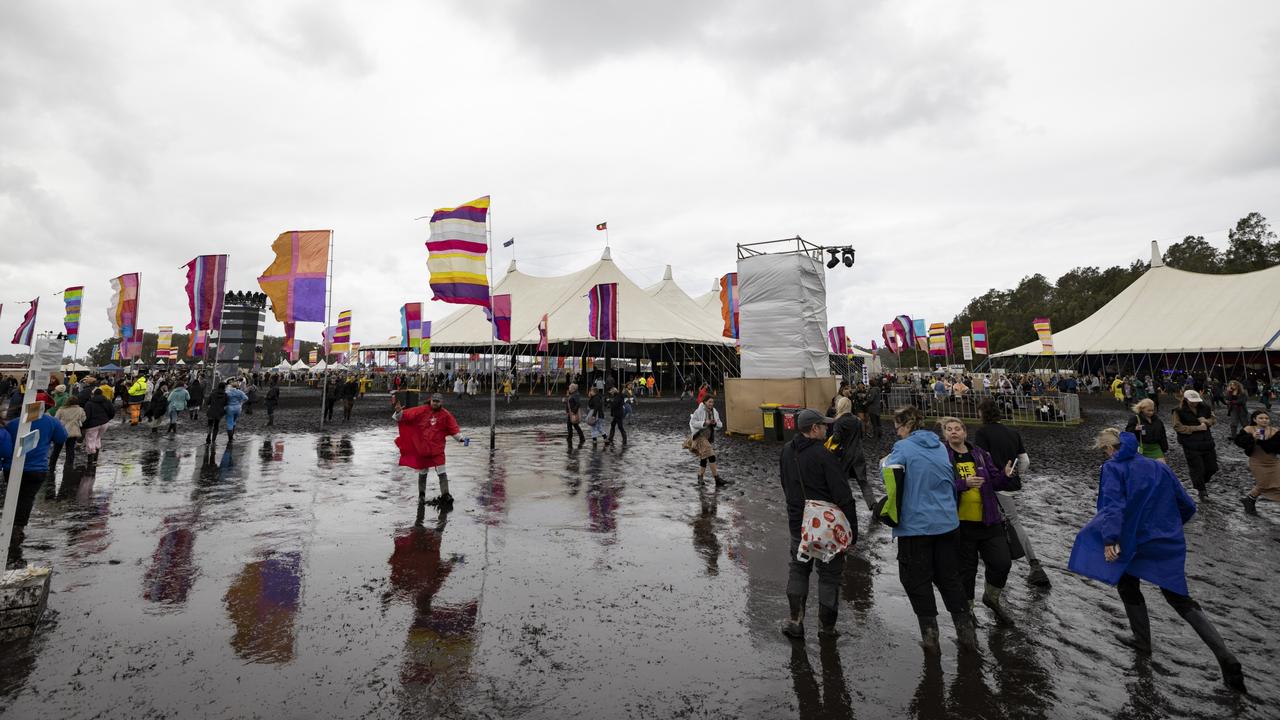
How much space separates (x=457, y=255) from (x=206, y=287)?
40.0 ft

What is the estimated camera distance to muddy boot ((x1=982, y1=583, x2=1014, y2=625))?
4000mm

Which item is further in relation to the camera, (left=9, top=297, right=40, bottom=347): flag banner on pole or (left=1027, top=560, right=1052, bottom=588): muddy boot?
(left=9, top=297, right=40, bottom=347): flag banner on pole

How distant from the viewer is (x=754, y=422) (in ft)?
47.6

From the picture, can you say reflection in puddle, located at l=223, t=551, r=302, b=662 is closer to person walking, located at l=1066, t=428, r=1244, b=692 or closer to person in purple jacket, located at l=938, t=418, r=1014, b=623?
person in purple jacket, located at l=938, t=418, r=1014, b=623

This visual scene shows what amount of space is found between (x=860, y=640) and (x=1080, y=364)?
1810 inches

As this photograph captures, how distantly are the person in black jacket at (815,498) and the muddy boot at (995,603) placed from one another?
3.82 feet

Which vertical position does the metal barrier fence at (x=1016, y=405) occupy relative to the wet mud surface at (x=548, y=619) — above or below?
above

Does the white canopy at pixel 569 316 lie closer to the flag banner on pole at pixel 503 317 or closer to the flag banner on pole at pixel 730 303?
the flag banner on pole at pixel 730 303

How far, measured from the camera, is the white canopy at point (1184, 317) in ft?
92.6

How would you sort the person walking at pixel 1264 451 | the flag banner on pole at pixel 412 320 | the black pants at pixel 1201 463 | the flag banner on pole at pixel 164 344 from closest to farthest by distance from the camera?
the person walking at pixel 1264 451, the black pants at pixel 1201 463, the flag banner on pole at pixel 412 320, the flag banner on pole at pixel 164 344

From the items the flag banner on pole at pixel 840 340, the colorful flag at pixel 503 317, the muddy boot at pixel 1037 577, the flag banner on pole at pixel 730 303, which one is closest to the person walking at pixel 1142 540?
the muddy boot at pixel 1037 577

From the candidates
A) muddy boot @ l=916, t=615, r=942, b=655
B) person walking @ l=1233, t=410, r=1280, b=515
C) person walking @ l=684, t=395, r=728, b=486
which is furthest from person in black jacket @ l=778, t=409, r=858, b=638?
person walking @ l=1233, t=410, r=1280, b=515

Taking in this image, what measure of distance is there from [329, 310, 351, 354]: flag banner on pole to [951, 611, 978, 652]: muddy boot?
92.8ft

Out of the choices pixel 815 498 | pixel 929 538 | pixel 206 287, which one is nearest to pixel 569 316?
pixel 206 287
